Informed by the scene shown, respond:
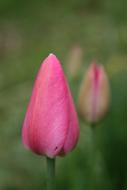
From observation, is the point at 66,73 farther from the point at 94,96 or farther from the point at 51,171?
the point at 51,171

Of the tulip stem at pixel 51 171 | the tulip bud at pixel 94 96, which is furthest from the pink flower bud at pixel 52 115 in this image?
the tulip bud at pixel 94 96

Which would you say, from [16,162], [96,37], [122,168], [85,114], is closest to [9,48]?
[96,37]

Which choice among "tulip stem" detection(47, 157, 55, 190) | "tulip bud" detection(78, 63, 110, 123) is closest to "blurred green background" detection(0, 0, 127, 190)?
"tulip bud" detection(78, 63, 110, 123)

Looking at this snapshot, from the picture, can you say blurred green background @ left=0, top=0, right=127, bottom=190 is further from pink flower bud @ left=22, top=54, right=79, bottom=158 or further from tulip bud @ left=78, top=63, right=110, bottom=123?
pink flower bud @ left=22, top=54, right=79, bottom=158

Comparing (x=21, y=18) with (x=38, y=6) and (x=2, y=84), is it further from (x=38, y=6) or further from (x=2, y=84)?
(x=2, y=84)

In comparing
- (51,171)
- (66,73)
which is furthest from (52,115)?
(66,73)
